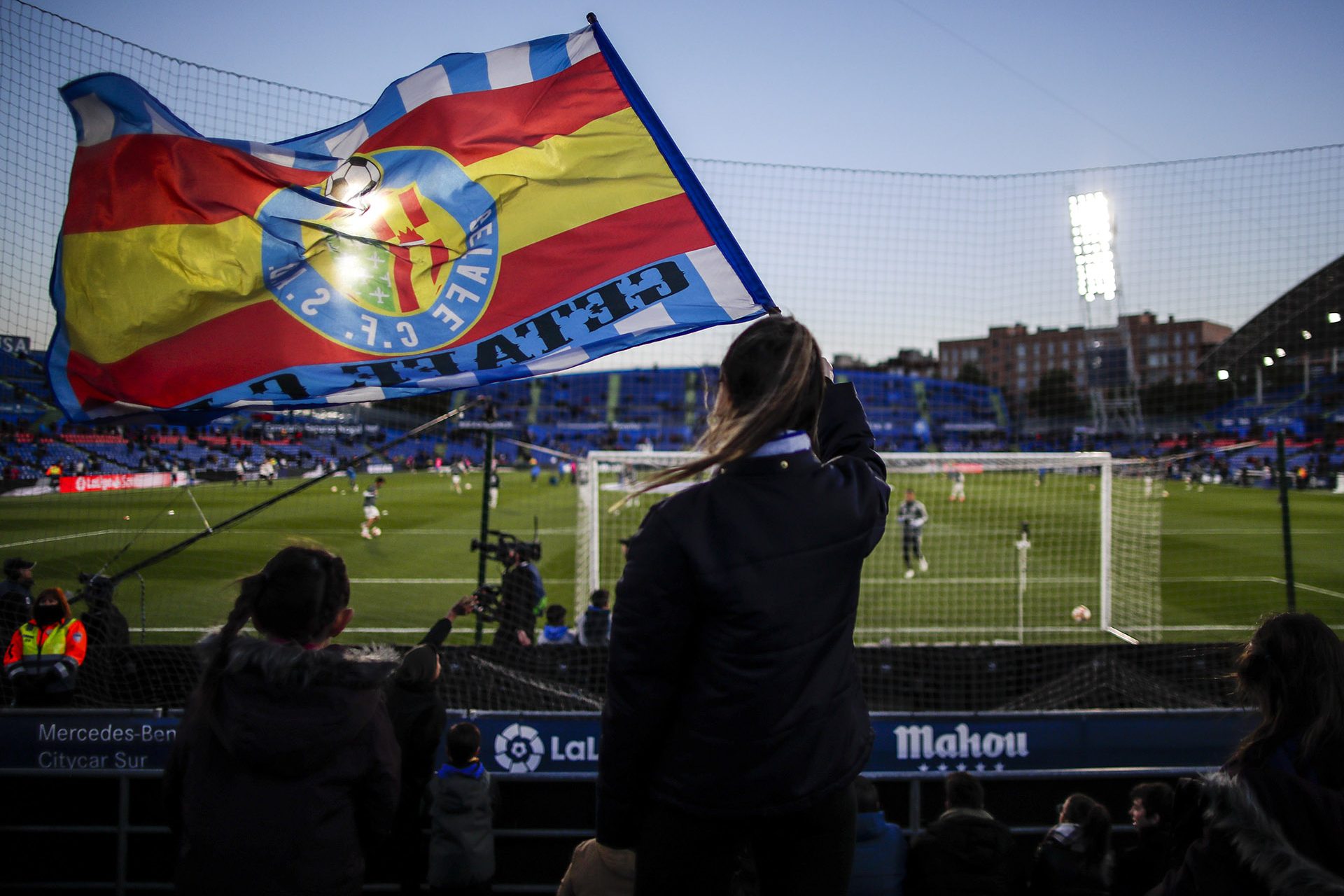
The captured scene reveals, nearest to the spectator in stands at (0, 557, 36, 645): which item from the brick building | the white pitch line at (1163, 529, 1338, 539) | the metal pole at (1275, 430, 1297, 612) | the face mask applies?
the face mask

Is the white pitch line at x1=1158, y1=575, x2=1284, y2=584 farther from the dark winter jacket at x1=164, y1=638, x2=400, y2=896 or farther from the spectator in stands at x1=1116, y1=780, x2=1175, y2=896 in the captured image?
the dark winter jacket at x1=164, y1=638, x2=400, y2=896

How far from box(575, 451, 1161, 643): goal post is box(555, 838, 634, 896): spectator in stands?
560 cm

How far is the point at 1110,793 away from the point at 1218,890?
3939 mm

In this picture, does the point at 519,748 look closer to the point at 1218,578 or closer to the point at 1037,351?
the point at 1037,351

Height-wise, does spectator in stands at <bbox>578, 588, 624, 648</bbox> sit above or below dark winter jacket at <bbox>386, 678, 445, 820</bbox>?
below

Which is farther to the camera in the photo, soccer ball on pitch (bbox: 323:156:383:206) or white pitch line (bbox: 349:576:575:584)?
white pitch line (bbox: 349:576:575:584)

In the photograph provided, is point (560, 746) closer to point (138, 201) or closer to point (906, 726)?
point (906, 726)

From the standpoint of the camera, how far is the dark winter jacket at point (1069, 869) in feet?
10.4

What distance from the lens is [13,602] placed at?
6555 millimetres

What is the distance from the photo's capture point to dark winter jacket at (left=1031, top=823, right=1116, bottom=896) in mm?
3170

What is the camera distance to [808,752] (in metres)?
1.30

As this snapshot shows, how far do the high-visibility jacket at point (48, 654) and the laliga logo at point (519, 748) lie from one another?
310cm

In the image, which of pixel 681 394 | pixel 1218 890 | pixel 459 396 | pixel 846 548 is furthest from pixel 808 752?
pixel 681 394

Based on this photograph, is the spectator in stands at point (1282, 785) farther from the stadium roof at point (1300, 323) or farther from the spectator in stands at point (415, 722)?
the stadium roof at point (1300, 323)
